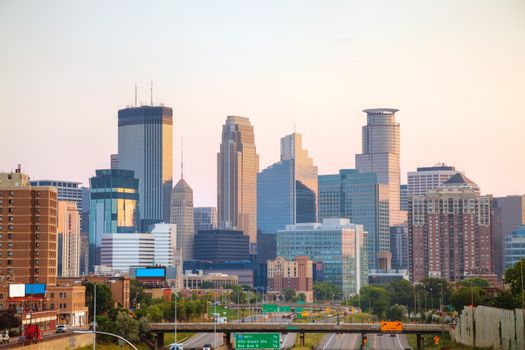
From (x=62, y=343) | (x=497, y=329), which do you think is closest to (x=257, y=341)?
(x=62, y=343)

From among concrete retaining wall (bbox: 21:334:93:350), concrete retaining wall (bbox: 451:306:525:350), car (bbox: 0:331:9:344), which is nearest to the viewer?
concrete retaining wall (bbox: 451:306:525:350)

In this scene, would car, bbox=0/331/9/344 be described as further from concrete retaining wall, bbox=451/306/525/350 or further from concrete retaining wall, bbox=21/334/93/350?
concrete retaining wall, bbox=451/306/525/350

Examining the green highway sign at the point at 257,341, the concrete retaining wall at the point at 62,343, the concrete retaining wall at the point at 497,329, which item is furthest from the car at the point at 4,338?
the concrete retaining wall at the point at 497,329

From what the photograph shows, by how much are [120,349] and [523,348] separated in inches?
2744

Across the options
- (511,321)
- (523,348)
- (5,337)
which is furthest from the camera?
(5,337)

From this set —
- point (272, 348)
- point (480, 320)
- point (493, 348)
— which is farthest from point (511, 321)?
point (272, 348)

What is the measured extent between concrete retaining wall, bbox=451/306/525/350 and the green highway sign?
2728cm

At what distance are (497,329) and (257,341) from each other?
41571 mm

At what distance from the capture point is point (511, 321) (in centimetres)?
15938

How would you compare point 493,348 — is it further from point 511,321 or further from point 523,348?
point 523,348

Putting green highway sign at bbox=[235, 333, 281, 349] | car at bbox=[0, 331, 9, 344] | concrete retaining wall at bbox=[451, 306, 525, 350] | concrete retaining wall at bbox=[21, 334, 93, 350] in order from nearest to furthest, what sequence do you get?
1. concrete retaining wall at bbox=[451, 306, 525, 350]
2. concrete retaining wall at bbox=[21, 334, 93, 350]
3. car at bbox=[0, 331, 9, 344]
4. green highway sign at bbox=[235, 333, 281, 349]

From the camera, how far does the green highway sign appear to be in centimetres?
19562

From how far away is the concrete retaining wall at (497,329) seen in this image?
505ft

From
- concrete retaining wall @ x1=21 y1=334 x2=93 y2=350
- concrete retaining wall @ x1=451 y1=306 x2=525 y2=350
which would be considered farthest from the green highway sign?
concrete retaining wall @ x1=451 y1=306 x2=525 y2=350
